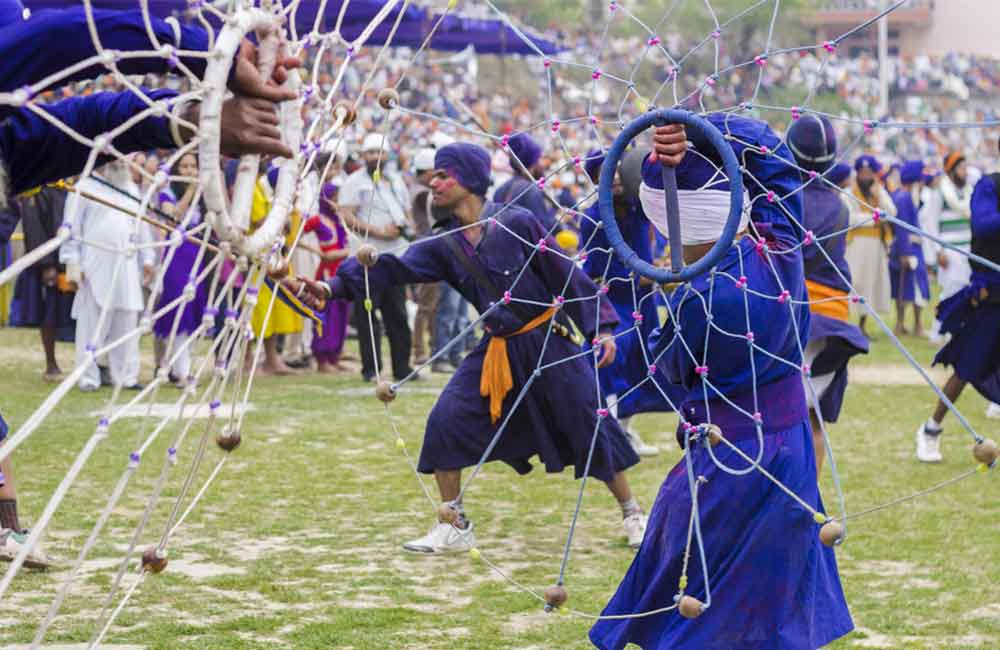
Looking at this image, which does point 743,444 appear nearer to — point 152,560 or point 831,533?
point 831,533

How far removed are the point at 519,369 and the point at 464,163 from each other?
95 centimetres

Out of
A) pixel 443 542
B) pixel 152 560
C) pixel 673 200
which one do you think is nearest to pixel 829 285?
pixel 443 542

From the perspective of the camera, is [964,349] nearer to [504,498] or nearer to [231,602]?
[504,498]

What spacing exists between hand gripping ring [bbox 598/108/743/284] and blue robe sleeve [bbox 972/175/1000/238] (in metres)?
4.59

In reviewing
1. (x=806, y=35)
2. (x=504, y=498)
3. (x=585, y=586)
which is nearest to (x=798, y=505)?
(x=585, y=586)

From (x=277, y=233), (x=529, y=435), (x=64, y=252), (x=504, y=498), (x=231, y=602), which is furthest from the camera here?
(x=64, y=252)

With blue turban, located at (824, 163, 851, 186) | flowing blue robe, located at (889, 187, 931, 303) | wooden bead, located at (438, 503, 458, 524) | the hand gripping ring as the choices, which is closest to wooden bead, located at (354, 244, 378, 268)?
wooden bead, located at (438, 503, 458, 524)

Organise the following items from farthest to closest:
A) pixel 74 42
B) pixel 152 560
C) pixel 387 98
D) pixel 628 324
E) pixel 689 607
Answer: pixel 628 324 < pixel 387 98 < pixel 689 607 < pixel 152 560 < pixel 74 42

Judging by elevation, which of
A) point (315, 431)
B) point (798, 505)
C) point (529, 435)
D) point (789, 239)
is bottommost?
point (315, 431)

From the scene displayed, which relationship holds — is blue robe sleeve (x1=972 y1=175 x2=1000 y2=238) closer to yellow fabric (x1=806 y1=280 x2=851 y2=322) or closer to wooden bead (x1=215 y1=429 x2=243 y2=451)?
yellow fabric (x1=806 y1=280 x2=851 y2=322)

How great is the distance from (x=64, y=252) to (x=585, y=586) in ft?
20.3

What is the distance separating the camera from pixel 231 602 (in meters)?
5.73

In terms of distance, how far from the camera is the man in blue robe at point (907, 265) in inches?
649

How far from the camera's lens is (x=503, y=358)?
666 centimetres
